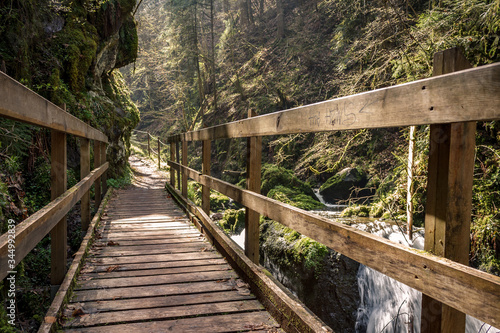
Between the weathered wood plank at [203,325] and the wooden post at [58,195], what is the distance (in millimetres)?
752

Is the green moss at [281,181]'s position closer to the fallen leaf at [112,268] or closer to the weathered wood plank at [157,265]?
the weathered wood plank at [157,265]

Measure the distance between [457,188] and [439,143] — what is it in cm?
18

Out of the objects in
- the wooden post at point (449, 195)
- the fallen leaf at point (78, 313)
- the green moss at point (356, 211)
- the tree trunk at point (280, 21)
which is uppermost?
the tree trunk at point (280, 21)

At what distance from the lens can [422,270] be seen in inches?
49.9

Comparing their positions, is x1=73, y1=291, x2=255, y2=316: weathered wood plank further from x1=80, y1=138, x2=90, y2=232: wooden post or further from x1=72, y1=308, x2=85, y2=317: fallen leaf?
x1=80, y1=138, x2=90, y2=232: wooden post

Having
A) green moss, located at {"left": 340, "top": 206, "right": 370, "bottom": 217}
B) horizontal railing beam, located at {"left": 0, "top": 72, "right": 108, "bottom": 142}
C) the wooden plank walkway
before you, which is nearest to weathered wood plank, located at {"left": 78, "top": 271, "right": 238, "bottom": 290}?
the wooden plank walkway

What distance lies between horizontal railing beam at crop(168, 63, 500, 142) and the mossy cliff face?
5813 millimetres

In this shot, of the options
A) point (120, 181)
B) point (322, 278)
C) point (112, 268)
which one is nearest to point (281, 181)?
point (120, 181)

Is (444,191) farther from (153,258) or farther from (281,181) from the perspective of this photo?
(281,181)

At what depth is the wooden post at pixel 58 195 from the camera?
2.76 meters

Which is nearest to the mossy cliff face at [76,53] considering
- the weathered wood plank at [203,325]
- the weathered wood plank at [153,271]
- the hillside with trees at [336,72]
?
the weathered wood plank at [153,271]

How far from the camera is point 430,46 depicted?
6.28 metres

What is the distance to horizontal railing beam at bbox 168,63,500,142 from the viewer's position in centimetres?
106

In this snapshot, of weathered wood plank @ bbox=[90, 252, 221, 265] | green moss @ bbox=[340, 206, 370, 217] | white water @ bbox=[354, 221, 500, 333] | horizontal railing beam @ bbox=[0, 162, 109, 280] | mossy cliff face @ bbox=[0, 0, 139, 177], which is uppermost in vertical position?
mossy cliff face @ bbox=[0, 0, 139, 177]
